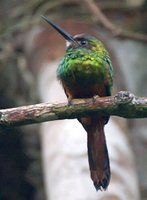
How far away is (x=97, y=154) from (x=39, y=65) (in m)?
2.83

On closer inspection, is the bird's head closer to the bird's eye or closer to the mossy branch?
the bird's eye

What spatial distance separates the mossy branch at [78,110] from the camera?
319cm

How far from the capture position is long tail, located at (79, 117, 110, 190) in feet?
11.1

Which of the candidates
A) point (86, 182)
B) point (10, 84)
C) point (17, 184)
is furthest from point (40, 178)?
point (86, 182)

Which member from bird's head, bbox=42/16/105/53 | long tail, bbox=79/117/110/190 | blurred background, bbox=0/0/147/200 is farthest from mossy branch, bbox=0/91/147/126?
blurred background, bbox=0/0/147/200

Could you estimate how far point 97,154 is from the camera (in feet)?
11.4

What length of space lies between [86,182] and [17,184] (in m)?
1.87

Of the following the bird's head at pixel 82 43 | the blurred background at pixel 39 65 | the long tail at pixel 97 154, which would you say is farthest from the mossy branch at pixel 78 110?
the blurred background at pixel 39 65

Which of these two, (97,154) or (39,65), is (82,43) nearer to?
(97,154)

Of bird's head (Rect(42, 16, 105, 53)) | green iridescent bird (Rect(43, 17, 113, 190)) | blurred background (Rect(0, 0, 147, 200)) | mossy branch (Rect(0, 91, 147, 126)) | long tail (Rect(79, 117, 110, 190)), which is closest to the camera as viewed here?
mossy branch (Rect(0, 91, 147, 126))

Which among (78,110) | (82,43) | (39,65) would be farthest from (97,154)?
(39,65)

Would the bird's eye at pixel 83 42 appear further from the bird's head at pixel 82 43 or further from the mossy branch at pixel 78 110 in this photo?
the mossy branch at pixel 78 110

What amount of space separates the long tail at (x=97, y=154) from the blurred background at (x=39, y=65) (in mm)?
2185

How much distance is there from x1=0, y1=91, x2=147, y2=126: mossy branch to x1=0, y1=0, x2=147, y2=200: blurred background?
2608 mm
